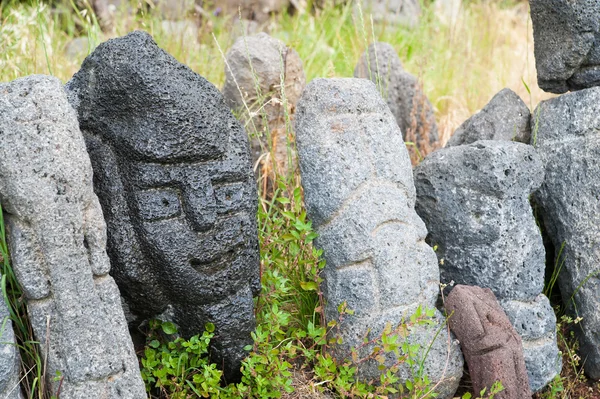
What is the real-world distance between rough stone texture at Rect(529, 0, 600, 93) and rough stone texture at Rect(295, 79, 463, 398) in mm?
912

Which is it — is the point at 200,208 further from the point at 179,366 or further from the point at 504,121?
the point at 504,121

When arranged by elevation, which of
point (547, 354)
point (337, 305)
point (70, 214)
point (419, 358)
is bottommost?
point (547, 354)

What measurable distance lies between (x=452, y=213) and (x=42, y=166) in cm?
152

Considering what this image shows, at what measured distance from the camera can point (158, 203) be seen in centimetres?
240

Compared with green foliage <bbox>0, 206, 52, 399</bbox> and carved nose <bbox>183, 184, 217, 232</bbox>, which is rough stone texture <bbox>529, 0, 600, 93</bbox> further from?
green foliage <bbox>0, 206, 52, 399</bbox>

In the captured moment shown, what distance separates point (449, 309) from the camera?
108 inches

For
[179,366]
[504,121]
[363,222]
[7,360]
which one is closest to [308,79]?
[504,121]

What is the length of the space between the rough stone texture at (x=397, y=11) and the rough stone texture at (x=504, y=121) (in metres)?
3.05

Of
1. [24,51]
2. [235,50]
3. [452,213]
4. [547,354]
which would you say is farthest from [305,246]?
[24,51]

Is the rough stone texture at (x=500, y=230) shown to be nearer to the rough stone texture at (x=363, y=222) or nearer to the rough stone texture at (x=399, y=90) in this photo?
the rough stone texture at (x=363, y=222)

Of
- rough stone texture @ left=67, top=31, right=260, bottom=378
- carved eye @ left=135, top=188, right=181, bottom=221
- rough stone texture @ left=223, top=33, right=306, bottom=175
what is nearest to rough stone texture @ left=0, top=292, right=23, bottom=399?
rough stone texture @ left=67, top=31, right=260, bottom=378

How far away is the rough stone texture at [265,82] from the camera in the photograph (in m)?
3.73

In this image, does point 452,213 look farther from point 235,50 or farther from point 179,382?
point 235,50

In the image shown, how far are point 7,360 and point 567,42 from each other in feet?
7.96
